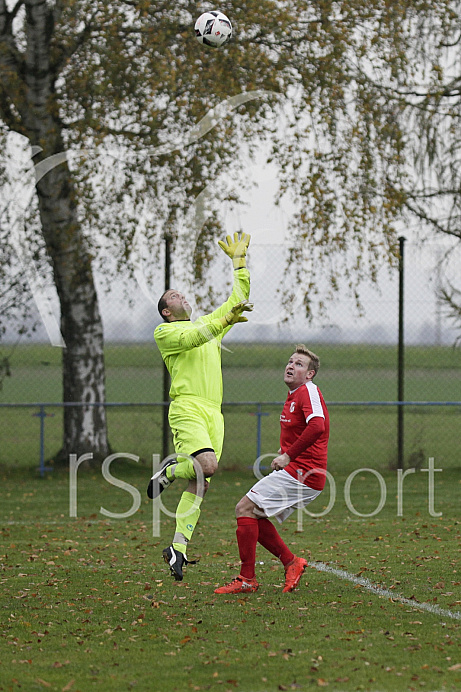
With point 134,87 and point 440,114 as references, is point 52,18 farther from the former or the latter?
point 440,114

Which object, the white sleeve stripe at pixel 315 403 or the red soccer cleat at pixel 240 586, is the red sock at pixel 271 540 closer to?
the red soccer cleat at pixel 240 586

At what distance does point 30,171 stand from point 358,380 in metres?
24.9

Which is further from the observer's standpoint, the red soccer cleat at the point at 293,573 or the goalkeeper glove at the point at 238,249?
the goalkeeper glove at the point at 238,249

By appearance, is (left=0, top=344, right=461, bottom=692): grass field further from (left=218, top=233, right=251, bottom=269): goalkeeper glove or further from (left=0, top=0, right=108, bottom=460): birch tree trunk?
(left=218, top=233, right=251, bottom=269): goalkeeper glove

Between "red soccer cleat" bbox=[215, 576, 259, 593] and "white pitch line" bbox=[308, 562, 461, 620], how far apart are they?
31.0 inches

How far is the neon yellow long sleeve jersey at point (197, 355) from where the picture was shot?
21.7 ft

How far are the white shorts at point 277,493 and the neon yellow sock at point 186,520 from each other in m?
0.41

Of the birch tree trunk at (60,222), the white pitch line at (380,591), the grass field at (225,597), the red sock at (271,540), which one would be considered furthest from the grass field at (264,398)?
the red sock at (271,540)

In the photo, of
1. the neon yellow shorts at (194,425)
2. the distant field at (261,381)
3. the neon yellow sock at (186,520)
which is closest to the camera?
the neon yellow sock at (186,520)

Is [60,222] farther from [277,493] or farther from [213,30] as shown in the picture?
[277,493]

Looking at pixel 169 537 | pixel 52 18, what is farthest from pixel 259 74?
pixel 169 537

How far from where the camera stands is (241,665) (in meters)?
4.48

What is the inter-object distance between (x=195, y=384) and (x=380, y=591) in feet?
6.52

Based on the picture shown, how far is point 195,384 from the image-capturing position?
22.1 ft
